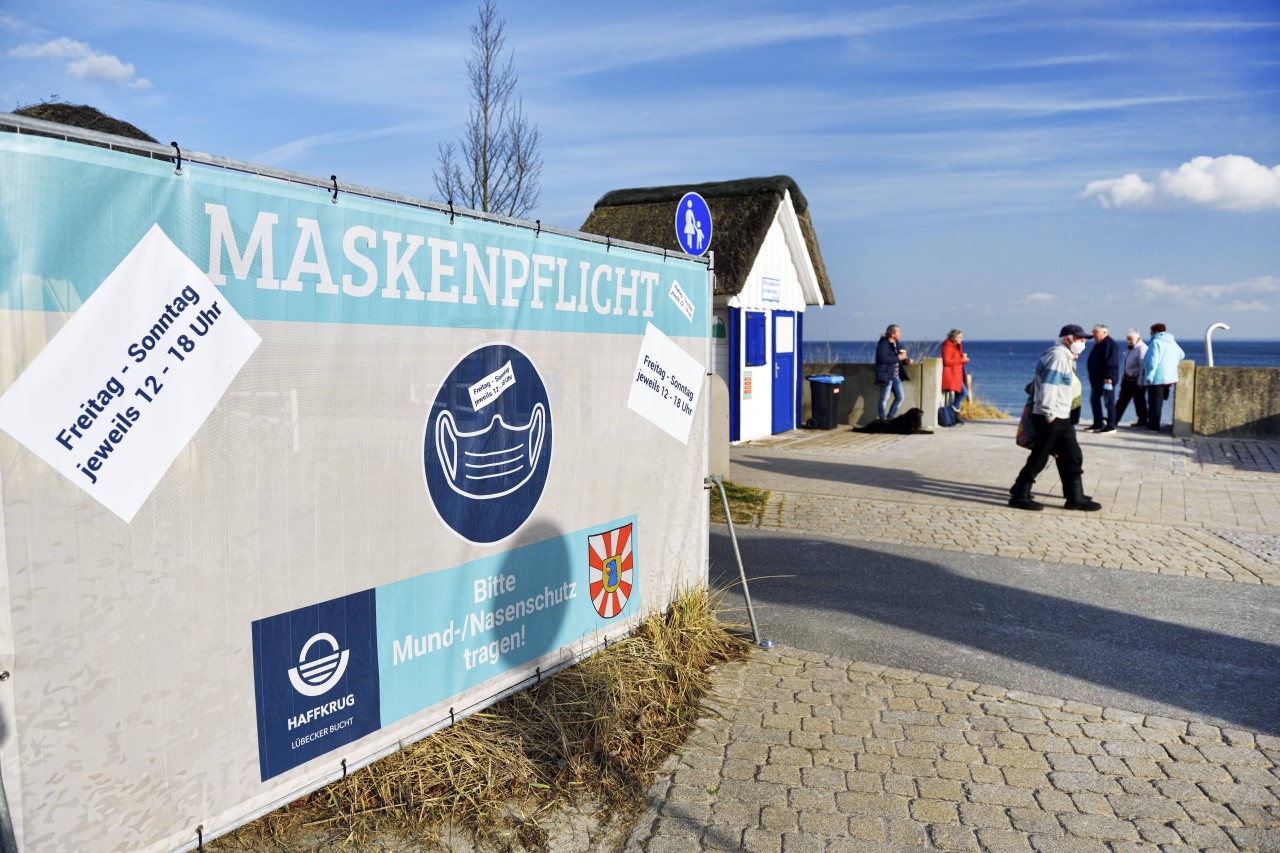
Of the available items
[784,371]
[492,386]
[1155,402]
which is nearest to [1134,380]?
[1155,402]

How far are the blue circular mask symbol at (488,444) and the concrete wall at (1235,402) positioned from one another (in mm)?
16022

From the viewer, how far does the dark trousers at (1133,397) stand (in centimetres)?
1800

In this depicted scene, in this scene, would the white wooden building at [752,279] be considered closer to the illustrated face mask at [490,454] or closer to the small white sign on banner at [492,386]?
the illustrated face mask at [490,454]

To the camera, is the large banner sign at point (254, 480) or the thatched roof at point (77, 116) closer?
the large banner sign at point (254, 480)

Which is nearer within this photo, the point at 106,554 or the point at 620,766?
the point at 106,554

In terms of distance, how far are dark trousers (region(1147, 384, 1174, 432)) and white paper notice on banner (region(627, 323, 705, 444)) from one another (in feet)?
49.2

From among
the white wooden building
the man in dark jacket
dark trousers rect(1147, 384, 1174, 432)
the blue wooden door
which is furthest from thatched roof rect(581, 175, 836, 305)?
dark trousers rect(1147, 384, 1174, 432)

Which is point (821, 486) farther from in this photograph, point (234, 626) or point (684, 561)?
point (234, 626)

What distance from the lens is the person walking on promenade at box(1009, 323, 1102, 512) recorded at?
9797 millimetres

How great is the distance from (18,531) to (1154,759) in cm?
448

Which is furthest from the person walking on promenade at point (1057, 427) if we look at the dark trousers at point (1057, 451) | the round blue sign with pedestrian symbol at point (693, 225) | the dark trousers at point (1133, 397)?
the dark trousers at point (1133, 397)

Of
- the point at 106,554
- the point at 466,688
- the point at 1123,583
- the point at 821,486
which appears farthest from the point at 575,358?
the point at 821,486

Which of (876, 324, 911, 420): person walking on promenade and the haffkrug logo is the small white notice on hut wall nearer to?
the haffkrug logo

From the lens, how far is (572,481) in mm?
4695
